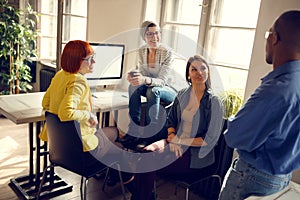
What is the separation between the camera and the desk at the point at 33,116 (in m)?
1.92

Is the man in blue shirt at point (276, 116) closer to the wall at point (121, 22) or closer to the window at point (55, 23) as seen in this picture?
the wall at point (121, 22)

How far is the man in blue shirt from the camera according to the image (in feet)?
3.33

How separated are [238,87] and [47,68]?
2.94 meters

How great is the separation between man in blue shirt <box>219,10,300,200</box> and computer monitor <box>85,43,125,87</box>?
169cm

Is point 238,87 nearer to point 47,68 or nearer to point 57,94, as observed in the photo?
point 57,94

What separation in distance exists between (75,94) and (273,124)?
1075mm

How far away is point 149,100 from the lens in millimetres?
2330

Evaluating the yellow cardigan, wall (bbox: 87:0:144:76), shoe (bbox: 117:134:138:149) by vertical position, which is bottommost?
shoe (bbox: 117:134:138:149)

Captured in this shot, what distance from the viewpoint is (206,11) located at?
2.63m

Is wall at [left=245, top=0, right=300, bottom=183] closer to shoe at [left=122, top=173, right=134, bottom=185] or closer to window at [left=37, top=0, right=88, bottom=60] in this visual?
shoe at [left=122, top=173, right=134, bottom=185]

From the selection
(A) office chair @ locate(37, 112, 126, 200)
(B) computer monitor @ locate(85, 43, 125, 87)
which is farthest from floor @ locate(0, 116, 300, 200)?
(B) computer monitor @ locate(85, 43, 125, 87)

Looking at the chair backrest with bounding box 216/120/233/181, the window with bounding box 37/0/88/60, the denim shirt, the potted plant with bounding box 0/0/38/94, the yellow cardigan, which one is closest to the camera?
the yellow cardigan

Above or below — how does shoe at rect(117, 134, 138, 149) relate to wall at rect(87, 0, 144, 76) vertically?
below

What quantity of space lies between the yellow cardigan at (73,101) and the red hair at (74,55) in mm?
37
